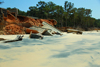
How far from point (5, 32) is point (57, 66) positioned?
28.8ft

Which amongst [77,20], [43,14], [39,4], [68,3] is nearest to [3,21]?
[43,14]

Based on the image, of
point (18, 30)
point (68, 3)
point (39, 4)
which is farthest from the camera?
point (39, 4)

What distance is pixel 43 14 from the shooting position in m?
34.2

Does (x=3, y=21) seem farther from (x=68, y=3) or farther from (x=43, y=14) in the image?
(x=68, y=3)

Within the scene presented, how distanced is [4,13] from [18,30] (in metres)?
2.44

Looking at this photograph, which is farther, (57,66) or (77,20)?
(77,20)

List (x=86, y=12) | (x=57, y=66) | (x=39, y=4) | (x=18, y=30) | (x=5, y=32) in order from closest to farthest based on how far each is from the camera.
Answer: (x=57, y=66)
(x=5, y=32)
(x=18, y=30)
(x=39, y=4)
(x=86, y=12)

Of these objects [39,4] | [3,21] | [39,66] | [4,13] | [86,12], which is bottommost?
[39,66]

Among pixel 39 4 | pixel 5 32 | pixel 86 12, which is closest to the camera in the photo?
pixel 5 32

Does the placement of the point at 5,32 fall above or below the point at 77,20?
below

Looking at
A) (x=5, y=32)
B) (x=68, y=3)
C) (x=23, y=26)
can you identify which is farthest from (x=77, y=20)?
(x=5, y=32)

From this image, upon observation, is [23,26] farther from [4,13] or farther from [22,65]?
[22,65]

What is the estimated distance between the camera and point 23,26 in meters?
11.2

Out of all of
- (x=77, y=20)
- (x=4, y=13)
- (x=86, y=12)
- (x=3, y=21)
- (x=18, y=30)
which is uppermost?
(x=86, y=12)
